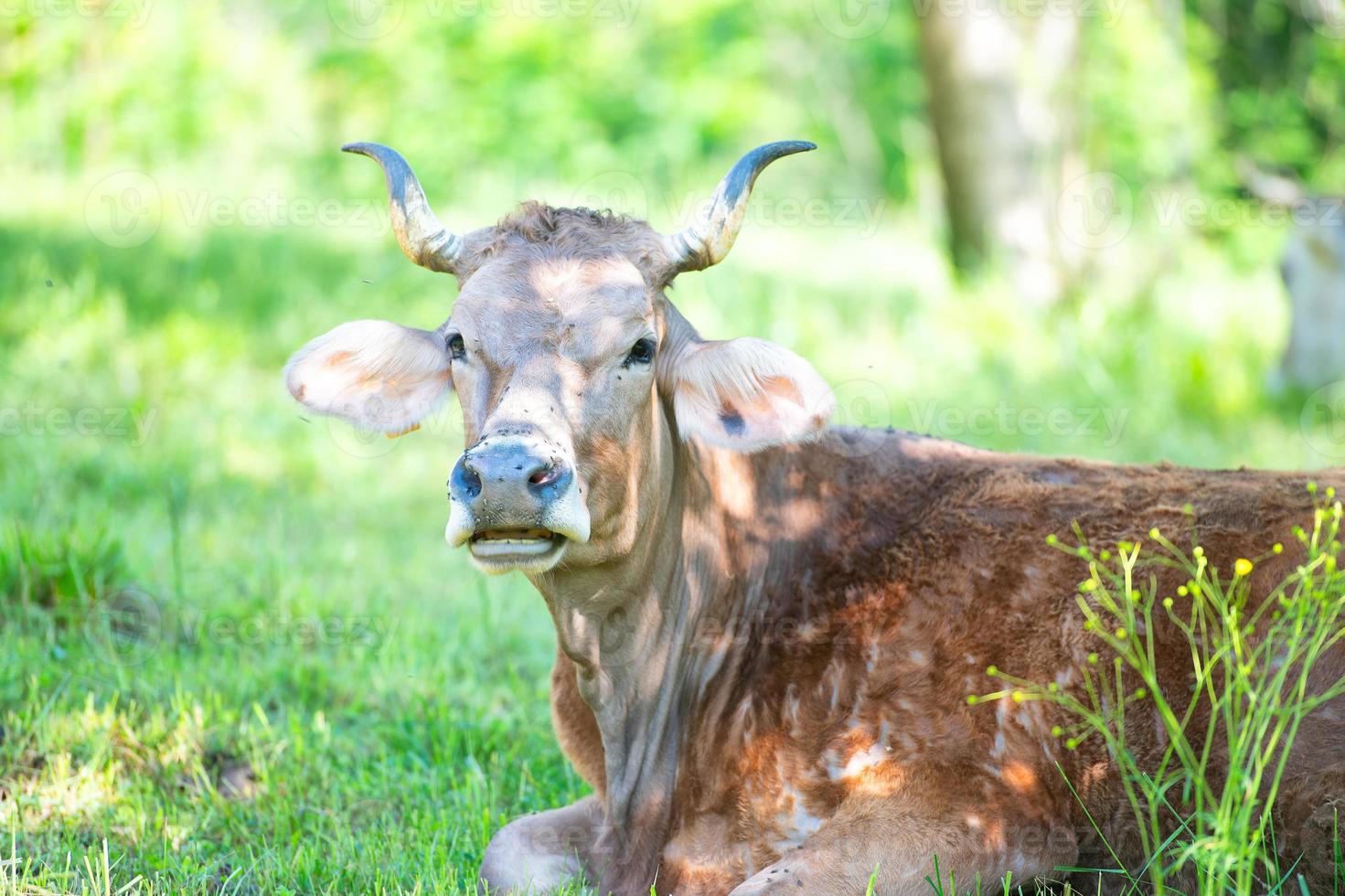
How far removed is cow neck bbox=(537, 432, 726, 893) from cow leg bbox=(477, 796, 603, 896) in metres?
0.10

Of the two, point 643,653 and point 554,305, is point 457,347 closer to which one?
point 554,305

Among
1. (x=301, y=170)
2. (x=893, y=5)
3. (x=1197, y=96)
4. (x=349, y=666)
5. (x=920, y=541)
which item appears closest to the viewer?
(x=920, y=541)

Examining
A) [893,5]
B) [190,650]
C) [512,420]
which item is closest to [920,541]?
[512,420]

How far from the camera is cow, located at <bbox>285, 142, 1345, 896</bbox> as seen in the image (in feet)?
11.7

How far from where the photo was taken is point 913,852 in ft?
11.5

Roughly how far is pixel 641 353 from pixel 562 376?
30 cm

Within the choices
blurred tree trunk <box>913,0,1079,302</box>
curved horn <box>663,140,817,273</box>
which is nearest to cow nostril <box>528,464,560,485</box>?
curved horn <box>663,140,817,273</box>

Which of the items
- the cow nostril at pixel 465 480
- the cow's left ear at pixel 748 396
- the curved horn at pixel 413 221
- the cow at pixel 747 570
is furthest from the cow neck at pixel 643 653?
the curved horn at pixel 413 221

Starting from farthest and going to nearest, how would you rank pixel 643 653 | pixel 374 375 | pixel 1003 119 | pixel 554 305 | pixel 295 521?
pixel 1003 119, pixel 295 521, pixel 374 375, pixel 643 653, pixel 554 305

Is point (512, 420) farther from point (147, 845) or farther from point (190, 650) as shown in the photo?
point (190, 650)

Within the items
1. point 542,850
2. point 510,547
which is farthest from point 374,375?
point 542,850

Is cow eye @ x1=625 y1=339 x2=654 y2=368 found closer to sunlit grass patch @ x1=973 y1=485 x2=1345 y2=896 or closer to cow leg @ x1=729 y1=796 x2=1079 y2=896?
sunlit grass patch @ x1=973 y1=485 x2=1345 y2=896

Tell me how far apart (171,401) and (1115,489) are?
6.88 m

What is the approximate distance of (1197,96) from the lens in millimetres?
17906
